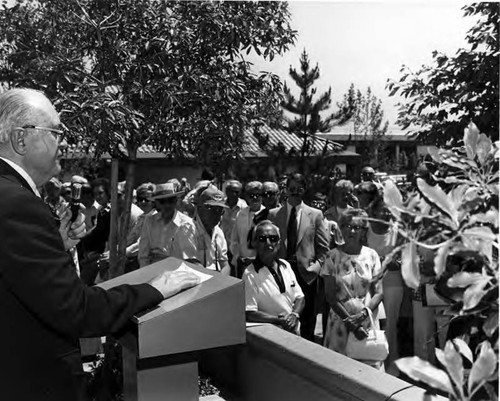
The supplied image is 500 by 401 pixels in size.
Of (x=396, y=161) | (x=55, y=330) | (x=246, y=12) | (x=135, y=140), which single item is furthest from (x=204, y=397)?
(x=396, y=161)

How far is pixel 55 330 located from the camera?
1912mm

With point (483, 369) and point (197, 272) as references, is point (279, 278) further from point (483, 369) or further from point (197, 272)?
point (483, 369)

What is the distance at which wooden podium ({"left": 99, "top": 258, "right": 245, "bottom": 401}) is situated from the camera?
2117 millimetres

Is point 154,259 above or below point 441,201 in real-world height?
below

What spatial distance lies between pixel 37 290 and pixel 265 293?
Result: 8.19 feet

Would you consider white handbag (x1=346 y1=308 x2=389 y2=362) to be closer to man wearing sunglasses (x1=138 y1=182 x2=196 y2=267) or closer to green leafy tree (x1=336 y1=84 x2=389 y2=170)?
man wearing sunglasses (x1=138 y1=182 x2=196 y2=267)

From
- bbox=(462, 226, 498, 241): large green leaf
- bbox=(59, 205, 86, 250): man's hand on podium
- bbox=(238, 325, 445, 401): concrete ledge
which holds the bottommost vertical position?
bbox=(238, 325, 445, 401): concrete ledge

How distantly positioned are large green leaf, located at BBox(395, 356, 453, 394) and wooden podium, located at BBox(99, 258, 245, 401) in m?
Result: 1.08

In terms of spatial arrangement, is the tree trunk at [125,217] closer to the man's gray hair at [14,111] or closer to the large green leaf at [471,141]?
the man's gray hair at [14,111]

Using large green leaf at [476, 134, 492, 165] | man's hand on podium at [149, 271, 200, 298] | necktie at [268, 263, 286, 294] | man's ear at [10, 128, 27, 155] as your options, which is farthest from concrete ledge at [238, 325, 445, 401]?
man's ear at [10, 128, 27, 155]

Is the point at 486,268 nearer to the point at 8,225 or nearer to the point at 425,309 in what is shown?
the point at 8,225

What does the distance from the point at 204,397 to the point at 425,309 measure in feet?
6.78

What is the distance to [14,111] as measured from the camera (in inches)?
Answer: 78.8

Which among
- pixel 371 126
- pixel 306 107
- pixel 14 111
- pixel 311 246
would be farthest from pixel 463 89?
pixel 371 126
